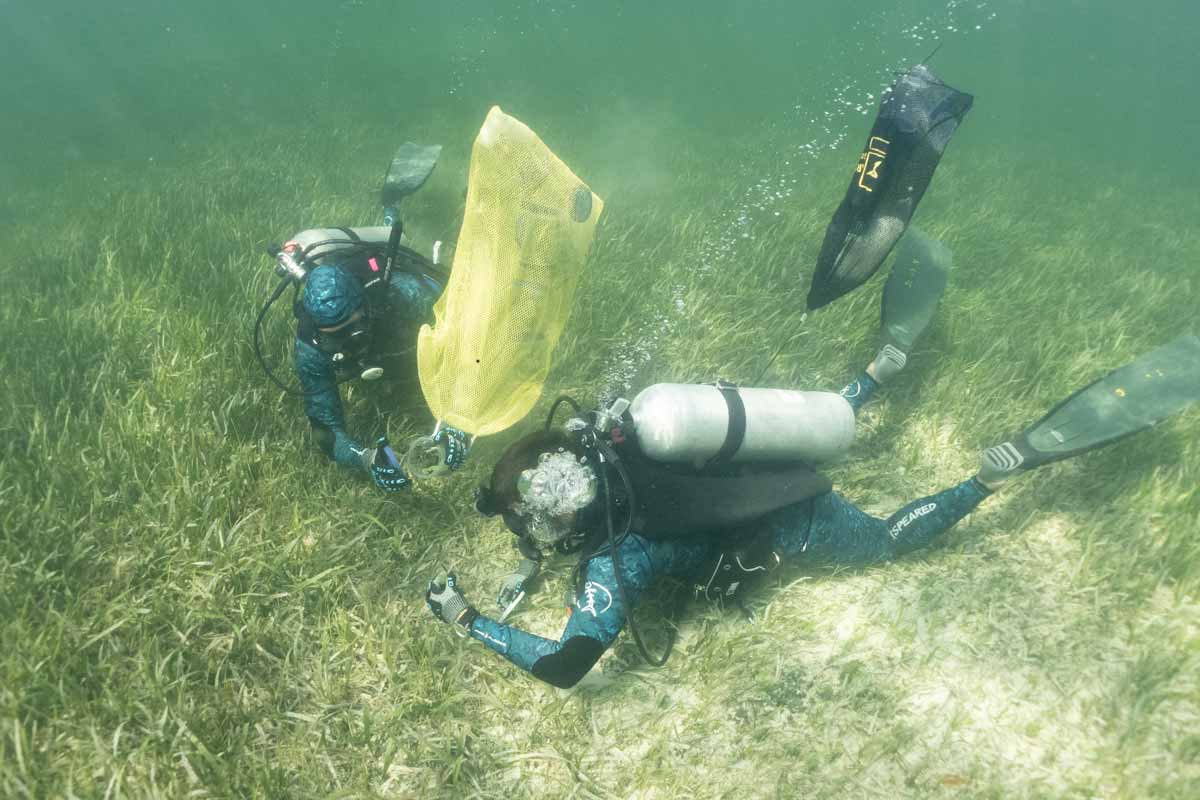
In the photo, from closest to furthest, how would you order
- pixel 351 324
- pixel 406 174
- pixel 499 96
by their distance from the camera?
pixel 351 324
pixel 406 174
pixel 499 96

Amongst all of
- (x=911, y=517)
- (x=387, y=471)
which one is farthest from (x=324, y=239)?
(x=911, y=517)

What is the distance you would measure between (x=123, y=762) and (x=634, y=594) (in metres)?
2.05

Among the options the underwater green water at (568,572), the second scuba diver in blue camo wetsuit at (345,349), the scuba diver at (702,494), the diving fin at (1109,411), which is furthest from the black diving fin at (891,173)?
the second scuba diver in blue camo wetsuit at (345,349)

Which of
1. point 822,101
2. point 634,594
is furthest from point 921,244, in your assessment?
point 822,101

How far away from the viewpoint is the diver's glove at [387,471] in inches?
126

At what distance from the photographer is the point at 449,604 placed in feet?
9.18

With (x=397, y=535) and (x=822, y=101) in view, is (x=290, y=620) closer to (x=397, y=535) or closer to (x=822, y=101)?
(x=397, y=535)

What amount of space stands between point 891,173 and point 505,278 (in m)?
2.79

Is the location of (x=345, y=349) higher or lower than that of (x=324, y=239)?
lower

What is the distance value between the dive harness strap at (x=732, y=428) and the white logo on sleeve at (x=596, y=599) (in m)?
0.90

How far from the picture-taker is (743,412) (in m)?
2.98

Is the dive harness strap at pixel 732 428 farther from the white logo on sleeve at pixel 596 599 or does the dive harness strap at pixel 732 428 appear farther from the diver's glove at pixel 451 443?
the diver's glove at pixel 451 443

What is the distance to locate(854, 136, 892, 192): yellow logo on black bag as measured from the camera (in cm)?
375

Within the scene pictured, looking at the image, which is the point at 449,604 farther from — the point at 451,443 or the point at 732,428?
the point at 732,428
